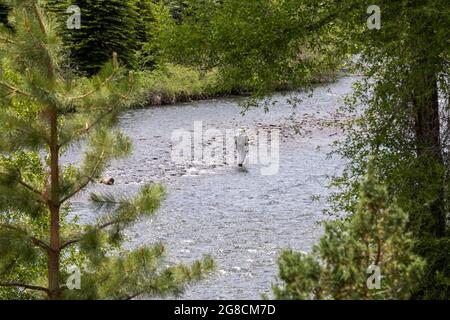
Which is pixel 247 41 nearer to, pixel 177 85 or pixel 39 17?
pixel 39 17

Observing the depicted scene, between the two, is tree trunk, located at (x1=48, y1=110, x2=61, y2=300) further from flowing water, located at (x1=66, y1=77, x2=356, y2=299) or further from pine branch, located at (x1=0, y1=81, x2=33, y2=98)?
flowing water, located at (x1=66, y1=77, x2=356, y2=299)

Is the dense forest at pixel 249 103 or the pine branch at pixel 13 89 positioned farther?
the pine branch at pixel 13 89

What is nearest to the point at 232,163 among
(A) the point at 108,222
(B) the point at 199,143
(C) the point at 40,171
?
(B) the point at 199,143

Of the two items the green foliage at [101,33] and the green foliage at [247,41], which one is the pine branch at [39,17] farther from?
the green foliage at [101,33]

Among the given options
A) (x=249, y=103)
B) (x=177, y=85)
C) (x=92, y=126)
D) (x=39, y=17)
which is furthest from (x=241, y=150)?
(x=39, y=17)

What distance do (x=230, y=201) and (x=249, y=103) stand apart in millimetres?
7427

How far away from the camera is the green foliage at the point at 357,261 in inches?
166

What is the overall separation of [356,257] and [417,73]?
5.12 m

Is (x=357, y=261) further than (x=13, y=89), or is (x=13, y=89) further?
(x=13, y=89)

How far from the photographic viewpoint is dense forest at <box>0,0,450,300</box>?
17.7 feet

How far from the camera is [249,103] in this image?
10.8 m

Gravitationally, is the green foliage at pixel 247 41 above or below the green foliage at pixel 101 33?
below

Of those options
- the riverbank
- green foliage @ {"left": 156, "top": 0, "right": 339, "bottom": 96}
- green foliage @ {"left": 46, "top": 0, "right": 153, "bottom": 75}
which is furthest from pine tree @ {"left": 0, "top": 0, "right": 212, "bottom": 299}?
green foliage @ {"left": 46, "top": 0, "right": 153, "bottom": 75}

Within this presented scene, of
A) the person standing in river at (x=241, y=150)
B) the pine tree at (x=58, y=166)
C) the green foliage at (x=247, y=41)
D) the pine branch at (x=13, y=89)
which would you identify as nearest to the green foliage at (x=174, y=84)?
the person standing in river at (x=241, y=150)
